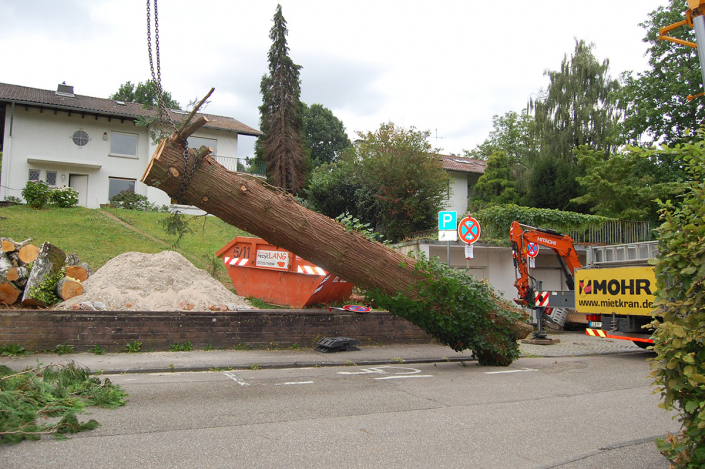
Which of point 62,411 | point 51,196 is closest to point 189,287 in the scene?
point 62,411

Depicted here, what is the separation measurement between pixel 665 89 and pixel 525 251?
63.9ft

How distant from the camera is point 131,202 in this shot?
25.6m

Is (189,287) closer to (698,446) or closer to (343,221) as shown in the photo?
(343,221)

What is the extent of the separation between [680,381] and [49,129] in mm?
30815

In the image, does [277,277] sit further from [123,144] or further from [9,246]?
[123,144]

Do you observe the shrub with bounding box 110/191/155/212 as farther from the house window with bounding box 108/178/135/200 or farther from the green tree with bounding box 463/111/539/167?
the green tree with bounding box 463/111/539/167

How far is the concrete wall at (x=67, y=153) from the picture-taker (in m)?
26.2

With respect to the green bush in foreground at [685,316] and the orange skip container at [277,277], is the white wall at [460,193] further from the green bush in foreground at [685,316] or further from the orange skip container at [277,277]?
the green bush in foreground at [685,316]

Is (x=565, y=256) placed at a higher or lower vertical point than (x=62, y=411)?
higher

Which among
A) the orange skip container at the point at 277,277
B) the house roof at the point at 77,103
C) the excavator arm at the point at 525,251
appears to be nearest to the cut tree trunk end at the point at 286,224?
the orange skip container at the point at 277,277

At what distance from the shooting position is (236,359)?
8711 mm

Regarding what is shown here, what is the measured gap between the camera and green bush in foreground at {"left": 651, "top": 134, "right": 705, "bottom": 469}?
312 centimetres

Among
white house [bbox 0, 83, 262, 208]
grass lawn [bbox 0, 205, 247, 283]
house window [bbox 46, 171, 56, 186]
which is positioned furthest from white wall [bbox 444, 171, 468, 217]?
house window [bbox 46, 171, 56, 186]

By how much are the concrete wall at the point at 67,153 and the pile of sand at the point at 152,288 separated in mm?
17500
